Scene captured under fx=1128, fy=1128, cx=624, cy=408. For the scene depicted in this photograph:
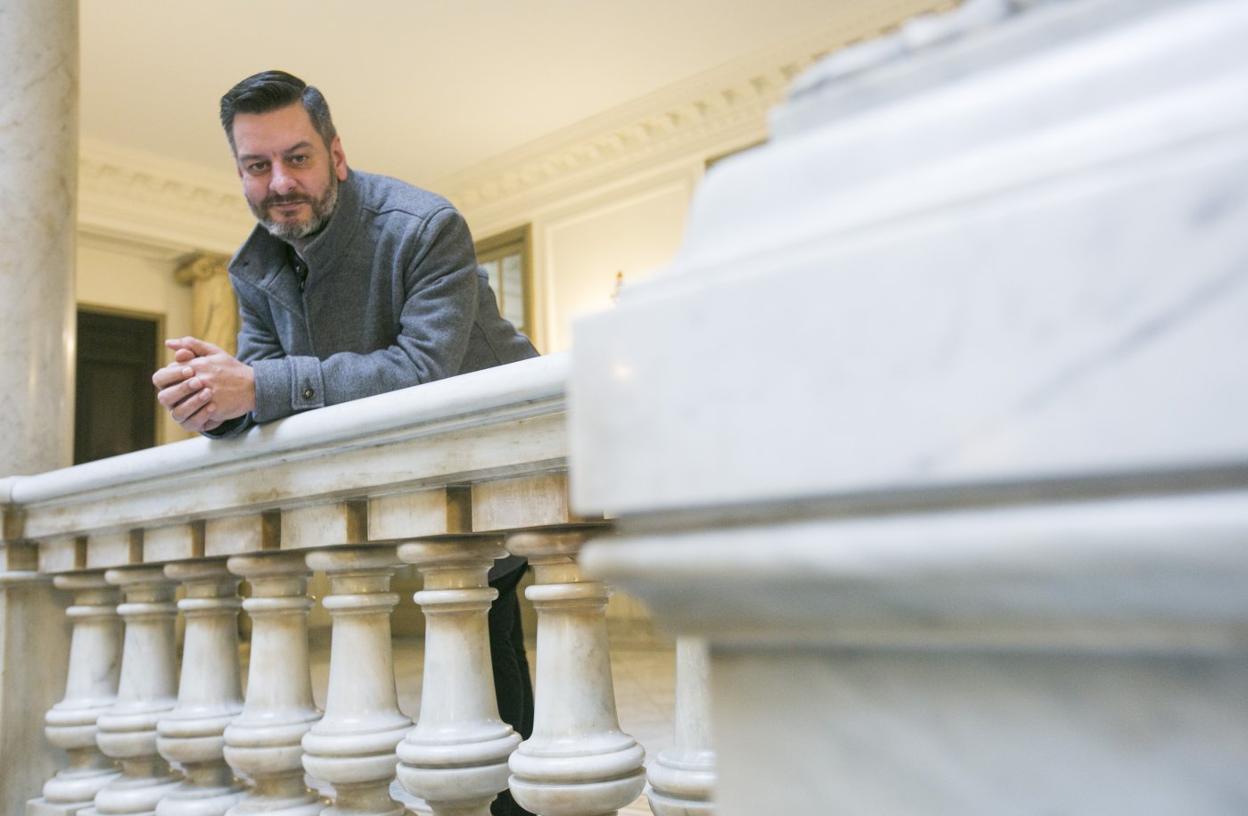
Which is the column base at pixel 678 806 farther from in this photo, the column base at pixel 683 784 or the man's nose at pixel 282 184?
the man's nose at pixel 282 184

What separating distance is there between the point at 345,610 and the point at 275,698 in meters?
0.21

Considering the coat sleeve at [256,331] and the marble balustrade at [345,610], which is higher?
the coat sleeve at [256,331]

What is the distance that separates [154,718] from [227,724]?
0.81 ft

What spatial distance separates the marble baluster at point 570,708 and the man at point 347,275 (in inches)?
22.0

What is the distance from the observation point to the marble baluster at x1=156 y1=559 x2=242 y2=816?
161 cm

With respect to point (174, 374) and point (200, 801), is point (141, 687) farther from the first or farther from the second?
point (174, 374)

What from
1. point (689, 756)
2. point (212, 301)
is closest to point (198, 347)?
point (689, 756)

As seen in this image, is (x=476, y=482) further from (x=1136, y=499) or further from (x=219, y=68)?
(x=219, y=68)

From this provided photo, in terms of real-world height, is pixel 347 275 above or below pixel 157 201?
below

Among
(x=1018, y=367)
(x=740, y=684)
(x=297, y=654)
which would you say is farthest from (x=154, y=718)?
(x=1018, y=367)

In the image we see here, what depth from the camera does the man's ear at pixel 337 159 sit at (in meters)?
2.07

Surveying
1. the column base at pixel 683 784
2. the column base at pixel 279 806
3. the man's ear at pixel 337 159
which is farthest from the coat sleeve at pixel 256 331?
the column base at pixel 683 784

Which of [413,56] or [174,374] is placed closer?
[174,374]

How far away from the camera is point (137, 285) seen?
9.28 meters
